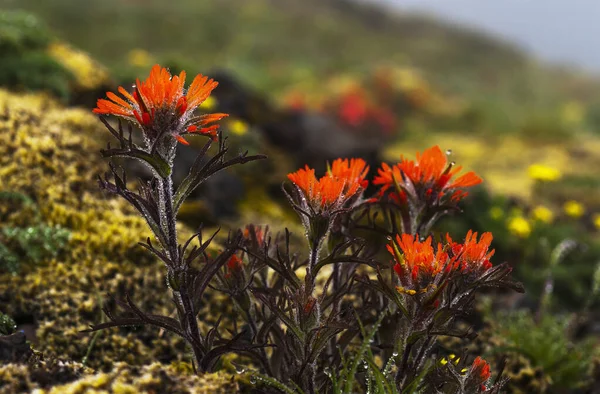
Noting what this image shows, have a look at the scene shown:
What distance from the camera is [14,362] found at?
1.84 m

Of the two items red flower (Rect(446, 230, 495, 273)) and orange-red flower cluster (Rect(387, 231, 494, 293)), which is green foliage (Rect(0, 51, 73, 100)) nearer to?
orange-red flower cluster (Rect(387, 231, 494, 293))

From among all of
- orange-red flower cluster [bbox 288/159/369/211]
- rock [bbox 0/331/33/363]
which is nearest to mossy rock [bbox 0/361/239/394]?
rock [bbox 0/331/33/363]

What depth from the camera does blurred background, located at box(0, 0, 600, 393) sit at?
177 inches

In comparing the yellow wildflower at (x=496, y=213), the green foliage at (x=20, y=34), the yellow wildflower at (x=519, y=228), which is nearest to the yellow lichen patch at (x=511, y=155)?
the yellow wildflower at (x=496, y=213)

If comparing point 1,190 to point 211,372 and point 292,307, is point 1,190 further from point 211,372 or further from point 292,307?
Answer: point 292,307

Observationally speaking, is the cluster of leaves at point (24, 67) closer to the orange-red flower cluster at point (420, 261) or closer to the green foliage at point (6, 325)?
the green foliage at point (6, 325)

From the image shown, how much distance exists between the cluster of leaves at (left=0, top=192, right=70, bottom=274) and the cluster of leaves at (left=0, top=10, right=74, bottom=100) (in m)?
2.03

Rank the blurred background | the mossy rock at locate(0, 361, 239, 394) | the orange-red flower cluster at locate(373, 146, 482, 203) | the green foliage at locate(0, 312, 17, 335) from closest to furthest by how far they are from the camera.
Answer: the mossy rock at locate(0, 361, 239, 394)
the orange-red flower cluster at locate(373, 146, 482, 203)
the green foliage at locate(0, 312, 17, 335)
the blurred background

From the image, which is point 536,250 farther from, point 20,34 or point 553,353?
point 20,34

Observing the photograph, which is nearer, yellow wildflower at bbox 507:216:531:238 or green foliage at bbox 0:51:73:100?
green foliage at bbox 0:51:73:100

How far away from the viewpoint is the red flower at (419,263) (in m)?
1.67

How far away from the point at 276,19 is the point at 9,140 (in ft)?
81.1

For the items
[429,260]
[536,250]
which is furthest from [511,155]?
[429,260]

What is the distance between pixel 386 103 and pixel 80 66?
34.3ft
